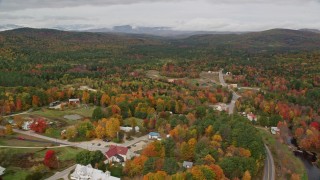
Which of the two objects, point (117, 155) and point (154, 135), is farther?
point (154, 135)

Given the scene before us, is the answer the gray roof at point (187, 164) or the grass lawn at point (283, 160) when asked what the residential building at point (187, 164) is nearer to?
the gray roof at point (187, 164)

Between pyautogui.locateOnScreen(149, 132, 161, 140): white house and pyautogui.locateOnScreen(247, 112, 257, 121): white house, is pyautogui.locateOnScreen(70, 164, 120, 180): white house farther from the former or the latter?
pyautogui.locateOnScreen(247, 112, 257, 121): white house

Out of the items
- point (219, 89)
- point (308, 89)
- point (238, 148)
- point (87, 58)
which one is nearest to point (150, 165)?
point (238, 148)

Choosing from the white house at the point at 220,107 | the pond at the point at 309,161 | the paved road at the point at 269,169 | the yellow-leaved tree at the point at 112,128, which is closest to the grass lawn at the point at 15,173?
the yellow-leaved tree at the point at 112,128

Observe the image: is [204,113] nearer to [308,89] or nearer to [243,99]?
[243,99]

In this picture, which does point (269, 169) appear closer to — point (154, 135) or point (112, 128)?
point (154, 135)

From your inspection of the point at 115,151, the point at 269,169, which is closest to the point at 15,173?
Result: the point at 115,151

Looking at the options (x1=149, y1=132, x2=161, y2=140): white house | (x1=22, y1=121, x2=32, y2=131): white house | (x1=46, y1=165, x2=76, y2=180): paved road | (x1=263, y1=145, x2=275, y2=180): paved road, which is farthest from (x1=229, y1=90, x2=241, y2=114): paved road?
(x1=46, y1=165, x2=76, y2=180): paved road
